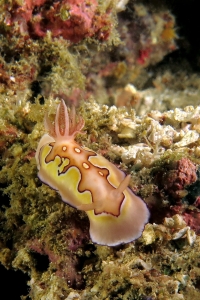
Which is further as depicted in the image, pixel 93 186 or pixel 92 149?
pixel 92 149

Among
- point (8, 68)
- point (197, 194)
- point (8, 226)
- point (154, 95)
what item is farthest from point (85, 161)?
point (154, 95)

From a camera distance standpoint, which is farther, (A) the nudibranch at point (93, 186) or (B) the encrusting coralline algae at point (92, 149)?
(B) the encrusting coralline algae at point (92, 149)

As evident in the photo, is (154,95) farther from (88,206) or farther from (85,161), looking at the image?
(88,206)

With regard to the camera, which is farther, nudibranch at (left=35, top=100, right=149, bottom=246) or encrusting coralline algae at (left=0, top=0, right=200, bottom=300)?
encrusting coralline algae at (left=0, top=0, right=200, bottom=300)
